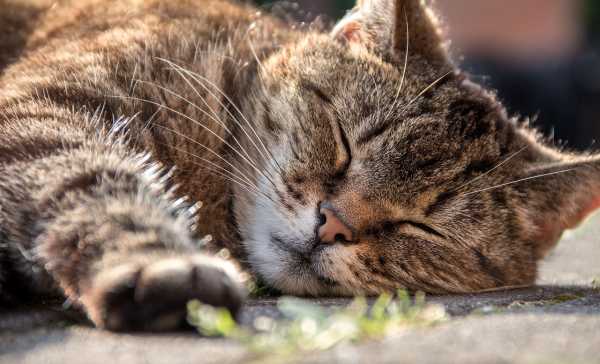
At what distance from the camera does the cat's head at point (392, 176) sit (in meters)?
1.97

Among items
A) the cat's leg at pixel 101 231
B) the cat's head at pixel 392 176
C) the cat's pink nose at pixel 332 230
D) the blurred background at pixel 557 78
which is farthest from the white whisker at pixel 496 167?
the blurred background at pixel 557 78

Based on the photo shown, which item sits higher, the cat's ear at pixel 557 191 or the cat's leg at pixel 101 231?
the cat's ear at pixel 557 191

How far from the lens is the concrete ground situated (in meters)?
1.07

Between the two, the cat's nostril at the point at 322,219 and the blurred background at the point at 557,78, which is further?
the blurred background at the point at 557,78

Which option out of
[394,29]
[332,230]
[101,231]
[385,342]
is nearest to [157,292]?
[101,231]

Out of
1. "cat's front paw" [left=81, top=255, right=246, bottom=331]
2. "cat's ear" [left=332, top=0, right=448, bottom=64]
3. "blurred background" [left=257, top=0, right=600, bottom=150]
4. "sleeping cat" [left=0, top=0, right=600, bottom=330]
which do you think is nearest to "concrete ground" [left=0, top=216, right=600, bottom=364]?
"cat's front paw" [left=81, top=255, right=246, bottom=331]

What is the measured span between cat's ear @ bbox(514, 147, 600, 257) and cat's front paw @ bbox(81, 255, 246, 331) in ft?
4.14

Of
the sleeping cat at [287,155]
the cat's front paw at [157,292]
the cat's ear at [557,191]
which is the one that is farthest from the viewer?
the cat's ear at [557,191]

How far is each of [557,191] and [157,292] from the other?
1540 mm

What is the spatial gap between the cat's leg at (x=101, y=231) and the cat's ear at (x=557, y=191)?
1.18 m

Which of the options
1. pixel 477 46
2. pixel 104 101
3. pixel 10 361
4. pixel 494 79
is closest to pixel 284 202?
pixel 104 101

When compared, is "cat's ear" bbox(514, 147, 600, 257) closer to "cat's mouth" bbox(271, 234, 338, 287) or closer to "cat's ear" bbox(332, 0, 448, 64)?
"cat's ear" bbox(332, 0, 448, 64)

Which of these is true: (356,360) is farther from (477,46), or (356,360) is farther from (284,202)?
(477,46)

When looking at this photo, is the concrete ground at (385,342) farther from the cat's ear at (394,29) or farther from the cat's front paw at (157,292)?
the cat's ear at (394,29)
